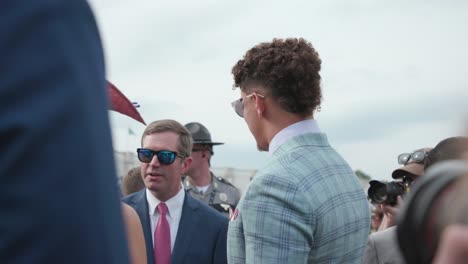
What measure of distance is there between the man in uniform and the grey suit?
135 inches

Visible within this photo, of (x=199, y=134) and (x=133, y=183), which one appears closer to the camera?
(x=133, y=183)

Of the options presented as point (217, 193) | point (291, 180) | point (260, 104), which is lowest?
point (217, 193)

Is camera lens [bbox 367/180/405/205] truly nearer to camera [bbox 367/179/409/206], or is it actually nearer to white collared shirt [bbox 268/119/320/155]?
camera [bbox 367/179/409/206]

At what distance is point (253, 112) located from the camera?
3.21m

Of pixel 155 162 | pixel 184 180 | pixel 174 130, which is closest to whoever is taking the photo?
pixel 155 162

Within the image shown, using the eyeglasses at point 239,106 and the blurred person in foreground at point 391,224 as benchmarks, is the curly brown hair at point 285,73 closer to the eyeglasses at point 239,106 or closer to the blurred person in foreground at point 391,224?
the eyeglasses at point 239,106

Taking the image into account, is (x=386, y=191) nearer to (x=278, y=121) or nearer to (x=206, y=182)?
(x=278, y=121)

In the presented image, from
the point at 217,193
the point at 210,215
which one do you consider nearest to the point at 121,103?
the point at 210,215

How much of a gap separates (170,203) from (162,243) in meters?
0.35

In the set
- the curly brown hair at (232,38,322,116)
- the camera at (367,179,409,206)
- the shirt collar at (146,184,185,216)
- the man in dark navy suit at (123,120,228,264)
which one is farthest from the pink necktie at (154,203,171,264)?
the curly brown hair at (232,38,322,116)

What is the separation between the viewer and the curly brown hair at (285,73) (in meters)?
3.17

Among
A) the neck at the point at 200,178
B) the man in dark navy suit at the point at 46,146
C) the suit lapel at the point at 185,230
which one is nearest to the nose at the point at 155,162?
the suit lapel at the point at 185,230

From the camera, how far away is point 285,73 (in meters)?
3.20

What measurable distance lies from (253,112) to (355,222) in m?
0.62
